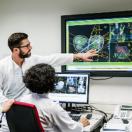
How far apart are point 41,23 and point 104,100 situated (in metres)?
1.17

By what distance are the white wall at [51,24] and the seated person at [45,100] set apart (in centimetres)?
128

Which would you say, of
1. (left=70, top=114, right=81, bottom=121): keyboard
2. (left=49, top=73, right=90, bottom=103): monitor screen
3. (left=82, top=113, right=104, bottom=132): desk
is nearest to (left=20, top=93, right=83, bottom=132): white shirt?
(left=82, top=113, right=104, bottom=132): desk

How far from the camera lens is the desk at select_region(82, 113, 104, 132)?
2516 mm

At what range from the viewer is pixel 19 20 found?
3.57 meters

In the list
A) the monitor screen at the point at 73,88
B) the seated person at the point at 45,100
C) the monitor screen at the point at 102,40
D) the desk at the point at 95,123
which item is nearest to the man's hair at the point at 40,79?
the seated person at the point at 45,100

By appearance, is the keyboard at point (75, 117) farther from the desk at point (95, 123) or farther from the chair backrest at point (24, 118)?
the chair backrest at point (24, 118)

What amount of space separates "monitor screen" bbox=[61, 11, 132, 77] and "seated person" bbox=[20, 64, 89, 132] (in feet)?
4.11

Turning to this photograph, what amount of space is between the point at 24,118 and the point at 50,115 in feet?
0.59

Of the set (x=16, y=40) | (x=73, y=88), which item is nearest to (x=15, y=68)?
(x=16, y=40)

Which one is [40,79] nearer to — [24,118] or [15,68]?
[24,118]

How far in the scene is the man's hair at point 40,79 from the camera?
1990 mm

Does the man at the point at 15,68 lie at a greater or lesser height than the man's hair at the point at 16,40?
lesser

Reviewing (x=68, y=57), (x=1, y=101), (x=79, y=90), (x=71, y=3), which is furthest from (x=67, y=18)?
(x=1, y=101)

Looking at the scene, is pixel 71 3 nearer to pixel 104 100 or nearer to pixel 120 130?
pixel 104 100
